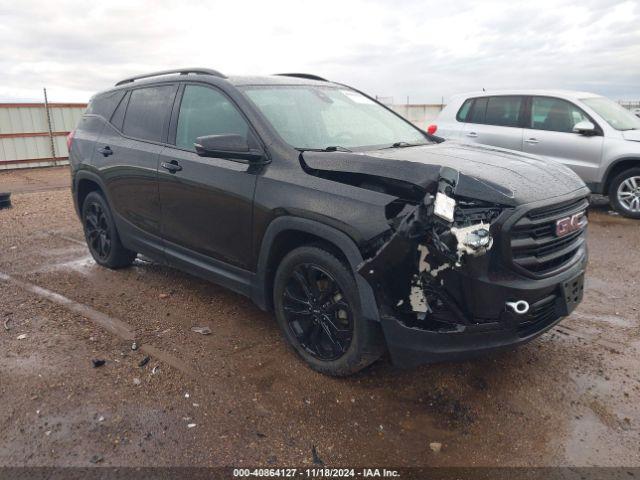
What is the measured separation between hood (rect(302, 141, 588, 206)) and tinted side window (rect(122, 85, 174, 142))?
5.54 feet

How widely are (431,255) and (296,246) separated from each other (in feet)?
3.33

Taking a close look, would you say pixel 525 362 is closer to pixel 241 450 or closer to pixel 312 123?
pixel 241 450

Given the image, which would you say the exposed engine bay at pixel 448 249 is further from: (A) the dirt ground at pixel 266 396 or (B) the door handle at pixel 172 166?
(B) the door handle at pixel 172 166

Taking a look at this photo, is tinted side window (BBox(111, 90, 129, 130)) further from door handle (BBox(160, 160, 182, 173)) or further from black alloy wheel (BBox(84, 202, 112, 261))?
door handle (BBox(160, 160, 182, 173))

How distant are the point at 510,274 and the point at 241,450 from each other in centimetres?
161

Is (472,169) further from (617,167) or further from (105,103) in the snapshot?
(617,167)

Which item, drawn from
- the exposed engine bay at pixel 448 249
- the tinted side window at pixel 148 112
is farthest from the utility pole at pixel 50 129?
the exposed engine bay at pixel 448 249

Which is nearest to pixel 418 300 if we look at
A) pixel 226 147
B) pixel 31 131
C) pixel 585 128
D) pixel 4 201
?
pixel 226 147

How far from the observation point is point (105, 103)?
201 inches

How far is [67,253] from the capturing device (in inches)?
237

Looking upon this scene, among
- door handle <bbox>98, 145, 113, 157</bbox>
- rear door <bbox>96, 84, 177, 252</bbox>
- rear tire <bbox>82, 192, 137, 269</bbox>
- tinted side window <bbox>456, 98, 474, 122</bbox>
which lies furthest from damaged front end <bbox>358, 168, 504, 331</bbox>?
tinted side window <bbox>456, 98, 474, 122</bbox>

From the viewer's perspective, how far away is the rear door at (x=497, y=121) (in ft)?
26.5

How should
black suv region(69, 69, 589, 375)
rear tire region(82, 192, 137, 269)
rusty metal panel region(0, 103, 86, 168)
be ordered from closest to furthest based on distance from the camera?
1. black suv region(69, 69, 589, 375)
2. rear tire region(82, 192, 137, 269)
3. rusty metal panel region(0, 103, 86, 168)

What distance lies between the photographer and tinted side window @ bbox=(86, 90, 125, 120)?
4941 millimetres
